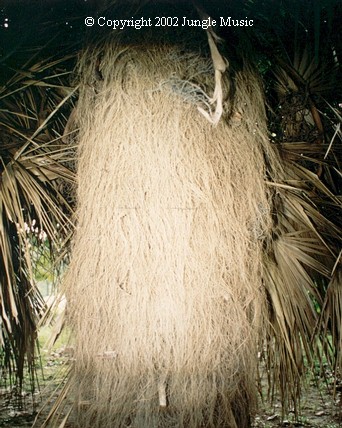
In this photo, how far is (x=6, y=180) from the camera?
170 cm

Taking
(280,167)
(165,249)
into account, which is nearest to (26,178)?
(165,249)

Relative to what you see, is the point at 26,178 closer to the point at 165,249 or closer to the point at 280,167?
the point at 165,249

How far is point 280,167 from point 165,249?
1.78ft

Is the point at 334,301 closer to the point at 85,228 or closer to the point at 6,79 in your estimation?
the point at 85,228

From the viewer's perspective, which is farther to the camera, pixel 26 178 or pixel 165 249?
pixel 26 178

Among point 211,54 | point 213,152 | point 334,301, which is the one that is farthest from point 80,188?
point 334,301

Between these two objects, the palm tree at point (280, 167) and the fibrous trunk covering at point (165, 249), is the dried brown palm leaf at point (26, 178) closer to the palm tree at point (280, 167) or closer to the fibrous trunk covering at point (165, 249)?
the palm tree at point (280, 167)

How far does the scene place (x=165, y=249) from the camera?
1.60m

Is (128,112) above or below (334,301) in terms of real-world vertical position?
above

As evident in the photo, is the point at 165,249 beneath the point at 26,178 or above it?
beneath

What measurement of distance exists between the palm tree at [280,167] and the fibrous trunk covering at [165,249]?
136 millimetres

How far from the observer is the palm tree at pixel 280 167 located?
5.82 feet

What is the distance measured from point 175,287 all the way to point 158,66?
706mm

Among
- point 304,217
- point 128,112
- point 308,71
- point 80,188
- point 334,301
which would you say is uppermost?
point 308,71
